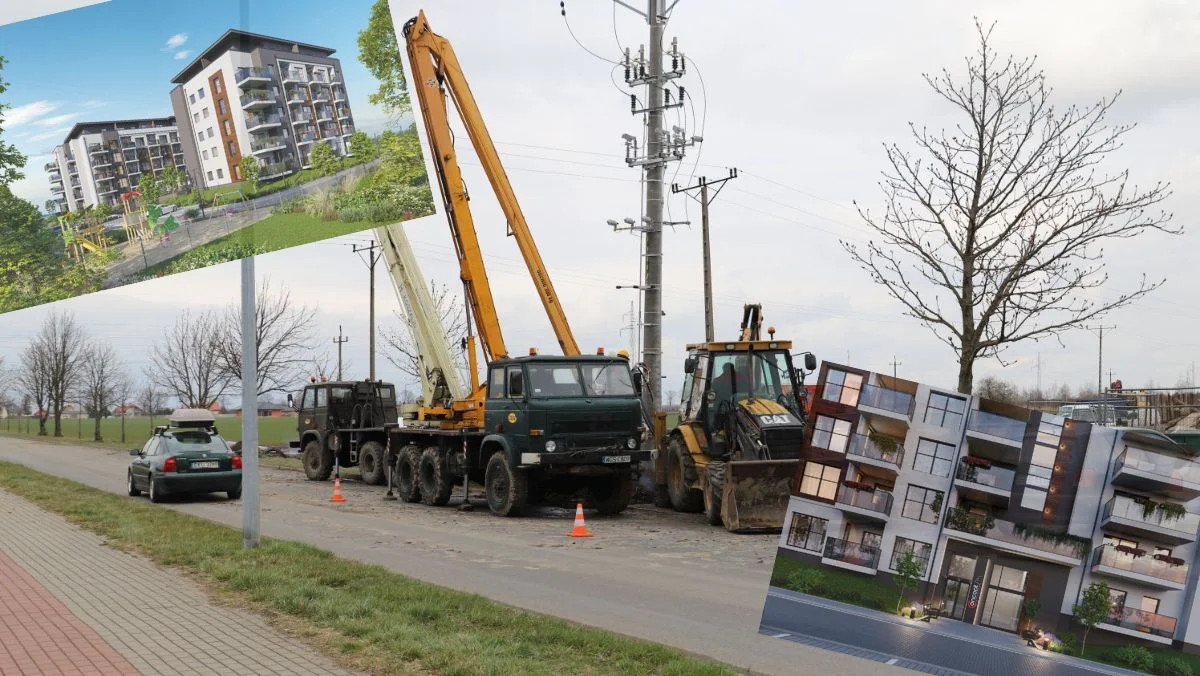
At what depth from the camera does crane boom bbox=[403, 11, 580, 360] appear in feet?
67.1

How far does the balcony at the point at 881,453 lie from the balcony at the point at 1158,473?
639mm

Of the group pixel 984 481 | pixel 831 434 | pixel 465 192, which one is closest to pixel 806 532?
pixel 831 434

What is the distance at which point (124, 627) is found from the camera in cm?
805

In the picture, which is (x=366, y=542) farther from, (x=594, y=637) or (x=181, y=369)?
(x=181, y=369)

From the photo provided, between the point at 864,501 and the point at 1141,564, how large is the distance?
2.70ft

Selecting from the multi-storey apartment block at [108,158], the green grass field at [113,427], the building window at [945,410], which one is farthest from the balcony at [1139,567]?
the green grass field at [113,427]

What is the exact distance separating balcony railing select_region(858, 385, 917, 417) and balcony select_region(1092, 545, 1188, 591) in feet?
2.33


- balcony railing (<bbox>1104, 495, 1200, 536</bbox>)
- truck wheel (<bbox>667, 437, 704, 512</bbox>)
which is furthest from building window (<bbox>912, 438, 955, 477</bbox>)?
truck wheel (<bbox>667, 437, 704, 512</bbox>)

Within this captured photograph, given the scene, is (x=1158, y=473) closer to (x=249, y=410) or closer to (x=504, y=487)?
(x=249, y=410)

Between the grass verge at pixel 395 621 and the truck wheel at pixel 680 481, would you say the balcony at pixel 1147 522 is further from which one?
the truck wheel at pixel 680 481

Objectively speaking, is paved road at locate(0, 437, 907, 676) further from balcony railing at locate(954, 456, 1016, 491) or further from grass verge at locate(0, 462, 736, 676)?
balcony railing at locate(954, 456, 1016, 491)

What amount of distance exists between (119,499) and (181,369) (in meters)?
33.8

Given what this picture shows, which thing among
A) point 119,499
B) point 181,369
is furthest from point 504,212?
point 181,369

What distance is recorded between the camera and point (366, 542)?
549 inches
